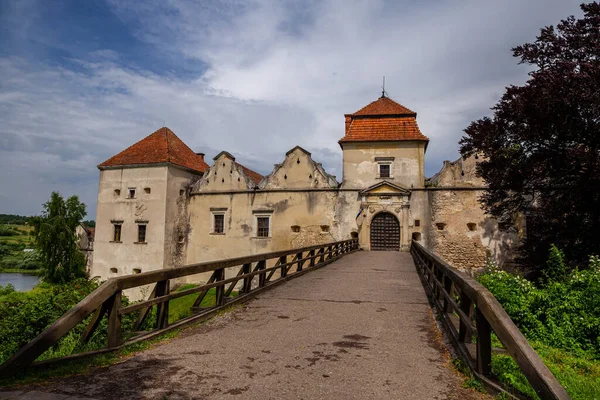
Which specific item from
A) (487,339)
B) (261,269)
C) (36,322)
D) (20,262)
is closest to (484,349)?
(487,339)

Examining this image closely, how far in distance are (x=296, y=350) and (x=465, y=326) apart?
1.88 meters

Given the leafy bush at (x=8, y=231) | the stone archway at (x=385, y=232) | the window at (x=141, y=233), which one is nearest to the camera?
the stone archway at (x=385, y=232)

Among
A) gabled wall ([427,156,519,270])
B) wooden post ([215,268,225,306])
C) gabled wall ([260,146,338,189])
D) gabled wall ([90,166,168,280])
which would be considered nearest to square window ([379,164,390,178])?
gabled wall ([260,146,338,189])

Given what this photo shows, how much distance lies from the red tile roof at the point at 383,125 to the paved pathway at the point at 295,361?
58.3 ft

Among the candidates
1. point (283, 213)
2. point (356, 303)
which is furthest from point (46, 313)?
point (283, 213)

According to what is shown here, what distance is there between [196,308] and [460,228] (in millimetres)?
18996

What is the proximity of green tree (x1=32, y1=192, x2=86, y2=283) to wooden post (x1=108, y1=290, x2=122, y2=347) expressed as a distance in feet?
110

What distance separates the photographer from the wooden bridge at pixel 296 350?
3389mm

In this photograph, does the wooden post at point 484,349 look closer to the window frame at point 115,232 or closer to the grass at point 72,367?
the grass at point 72,367

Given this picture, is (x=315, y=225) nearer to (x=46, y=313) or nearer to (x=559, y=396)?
(x=46, y=313)

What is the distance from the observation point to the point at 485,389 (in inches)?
138

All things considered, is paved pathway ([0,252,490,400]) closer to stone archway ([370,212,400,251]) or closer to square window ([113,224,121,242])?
stone archway ([370,212,400,251])

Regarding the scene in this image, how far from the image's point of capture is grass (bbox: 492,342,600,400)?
3557 millimetres

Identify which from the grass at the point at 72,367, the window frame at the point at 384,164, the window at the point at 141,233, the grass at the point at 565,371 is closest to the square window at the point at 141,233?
the window at the point at 141,233
